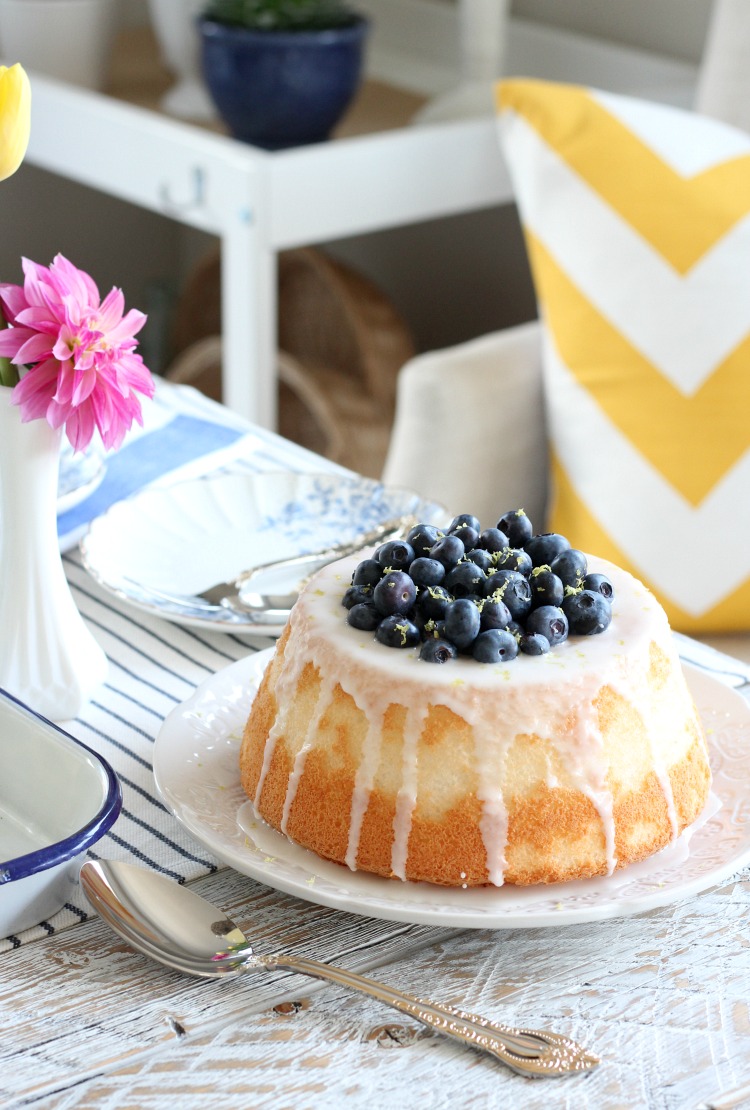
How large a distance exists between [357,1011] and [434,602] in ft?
0.59

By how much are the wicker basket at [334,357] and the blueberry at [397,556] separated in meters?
1.59

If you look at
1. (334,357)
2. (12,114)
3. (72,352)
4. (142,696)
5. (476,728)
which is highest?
(12,114)

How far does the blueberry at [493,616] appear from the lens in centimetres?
61

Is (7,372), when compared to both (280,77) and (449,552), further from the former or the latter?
(280,77)

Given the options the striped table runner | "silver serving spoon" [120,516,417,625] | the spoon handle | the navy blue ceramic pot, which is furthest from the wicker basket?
the spoon handle

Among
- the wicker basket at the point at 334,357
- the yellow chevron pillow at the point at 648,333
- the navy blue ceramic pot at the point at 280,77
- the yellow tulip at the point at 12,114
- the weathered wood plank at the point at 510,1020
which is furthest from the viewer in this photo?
the wicker basket at the point at 334,357

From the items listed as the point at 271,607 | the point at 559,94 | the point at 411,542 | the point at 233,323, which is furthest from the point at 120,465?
the point at 233,323

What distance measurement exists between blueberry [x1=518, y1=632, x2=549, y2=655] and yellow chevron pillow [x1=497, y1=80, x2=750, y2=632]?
2.70 ft

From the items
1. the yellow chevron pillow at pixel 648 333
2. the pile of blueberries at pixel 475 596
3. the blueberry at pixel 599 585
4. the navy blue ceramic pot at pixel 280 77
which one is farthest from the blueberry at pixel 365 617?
the navy blue ceramic pot at pixel 280 77

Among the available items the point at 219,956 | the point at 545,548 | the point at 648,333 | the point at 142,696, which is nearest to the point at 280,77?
the point at 648,333

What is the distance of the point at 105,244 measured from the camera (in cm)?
291

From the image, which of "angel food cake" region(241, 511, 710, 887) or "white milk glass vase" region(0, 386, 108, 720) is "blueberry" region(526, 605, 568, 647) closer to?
"angel food cake" region(241, 511, 710, 887)

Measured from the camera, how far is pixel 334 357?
7.74ft

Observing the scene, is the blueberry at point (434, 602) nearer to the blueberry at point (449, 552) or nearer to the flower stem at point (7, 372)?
the blueberry at point (449, 552)
